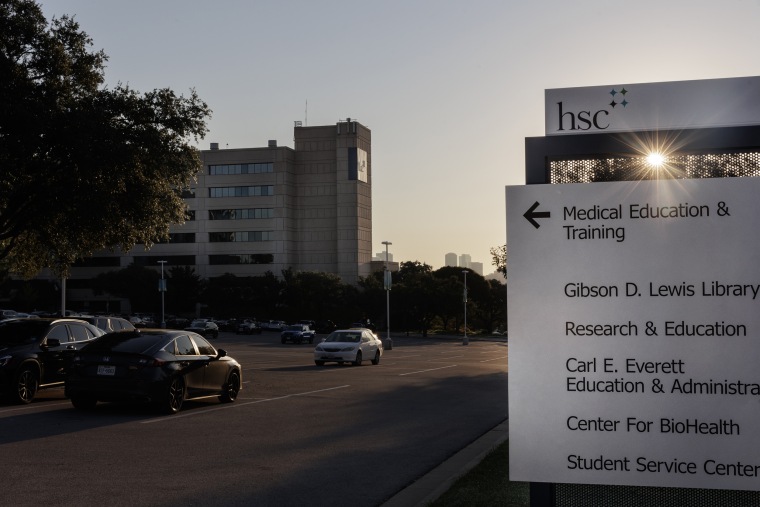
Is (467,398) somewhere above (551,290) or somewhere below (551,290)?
below

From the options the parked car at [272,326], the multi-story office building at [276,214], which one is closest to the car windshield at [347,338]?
the parked car at [272,326]

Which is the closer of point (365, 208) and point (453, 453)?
point (453, 453)

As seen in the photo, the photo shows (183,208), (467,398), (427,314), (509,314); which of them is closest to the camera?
(509,314)

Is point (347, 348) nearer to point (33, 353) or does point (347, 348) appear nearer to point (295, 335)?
point (33, 353)

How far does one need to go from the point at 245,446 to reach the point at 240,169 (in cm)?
12223

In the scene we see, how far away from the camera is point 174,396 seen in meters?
16.3

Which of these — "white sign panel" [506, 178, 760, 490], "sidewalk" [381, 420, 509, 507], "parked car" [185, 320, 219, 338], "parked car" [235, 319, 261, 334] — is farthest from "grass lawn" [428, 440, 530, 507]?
"parked car" [235, 319, 261, 334]

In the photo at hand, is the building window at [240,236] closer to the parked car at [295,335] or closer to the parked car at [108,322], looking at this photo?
the parked car at [295,335]

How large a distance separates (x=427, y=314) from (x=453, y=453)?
297ft

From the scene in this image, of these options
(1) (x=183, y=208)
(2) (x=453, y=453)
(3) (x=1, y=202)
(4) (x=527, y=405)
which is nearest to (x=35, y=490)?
(2) (x=453, y=453)

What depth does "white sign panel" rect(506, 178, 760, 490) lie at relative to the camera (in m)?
4.08

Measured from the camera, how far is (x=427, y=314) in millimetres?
102750

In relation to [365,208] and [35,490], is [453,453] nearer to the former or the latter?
[35,490]

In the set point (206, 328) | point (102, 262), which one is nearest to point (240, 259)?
point (102, 262)
